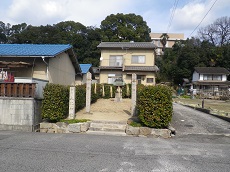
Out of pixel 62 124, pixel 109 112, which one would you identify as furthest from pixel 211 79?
pixel 62 124

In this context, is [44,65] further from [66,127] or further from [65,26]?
[65,26]

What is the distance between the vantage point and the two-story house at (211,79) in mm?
41441

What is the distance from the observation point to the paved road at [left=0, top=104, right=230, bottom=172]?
433 centimetres

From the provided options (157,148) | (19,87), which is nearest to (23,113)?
(19,87)

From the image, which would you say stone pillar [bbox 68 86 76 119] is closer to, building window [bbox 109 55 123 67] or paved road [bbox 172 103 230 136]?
paved road [bbox 172 103 230 136]

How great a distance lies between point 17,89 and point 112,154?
18.0ft

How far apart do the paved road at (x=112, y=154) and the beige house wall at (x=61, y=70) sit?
7.54 metres

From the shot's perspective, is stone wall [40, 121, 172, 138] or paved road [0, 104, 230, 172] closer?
paved road [0, 104, 230, 172]

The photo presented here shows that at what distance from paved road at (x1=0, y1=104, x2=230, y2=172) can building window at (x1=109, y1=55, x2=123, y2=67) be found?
20992mm

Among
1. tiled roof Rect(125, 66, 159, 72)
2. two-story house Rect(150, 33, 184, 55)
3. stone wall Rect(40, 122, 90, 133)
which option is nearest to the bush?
stone wall Rect(40, 122, 90, 133)

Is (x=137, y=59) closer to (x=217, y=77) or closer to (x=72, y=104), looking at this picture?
(x=72, y=104)

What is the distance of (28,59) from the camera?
44.5 ft

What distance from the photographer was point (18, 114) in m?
8.14

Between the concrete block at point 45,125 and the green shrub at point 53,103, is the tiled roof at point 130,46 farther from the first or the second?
the concrete block at point 45,125
